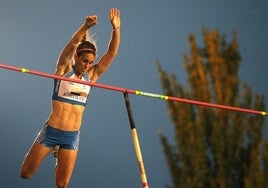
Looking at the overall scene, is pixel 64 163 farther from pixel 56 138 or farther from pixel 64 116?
pixel 64 116

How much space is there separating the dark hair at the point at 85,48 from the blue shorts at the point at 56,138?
0.52m

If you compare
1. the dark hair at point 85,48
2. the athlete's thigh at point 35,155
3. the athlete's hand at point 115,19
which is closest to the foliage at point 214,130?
the athlete's hand at point 115,19

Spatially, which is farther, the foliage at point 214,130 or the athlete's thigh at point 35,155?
the foliage at point 214,130

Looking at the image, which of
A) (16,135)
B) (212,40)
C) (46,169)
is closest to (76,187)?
(46,169)

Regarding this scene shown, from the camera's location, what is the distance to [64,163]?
88.0 inches

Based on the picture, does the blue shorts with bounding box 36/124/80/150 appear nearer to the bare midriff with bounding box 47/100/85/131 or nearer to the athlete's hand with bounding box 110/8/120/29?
the bare midriff with bounding box 47/100/85/131

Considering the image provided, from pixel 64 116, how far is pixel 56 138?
0.48 ft

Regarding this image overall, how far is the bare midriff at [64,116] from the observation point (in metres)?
2.19

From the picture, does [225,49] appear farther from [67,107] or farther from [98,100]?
[67,107]

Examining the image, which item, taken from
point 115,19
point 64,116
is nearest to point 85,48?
point 115,19

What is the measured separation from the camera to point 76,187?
11.3 feet

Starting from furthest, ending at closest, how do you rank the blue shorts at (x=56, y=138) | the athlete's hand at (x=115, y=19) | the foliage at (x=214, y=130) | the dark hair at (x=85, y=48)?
the foliage at (x=214, y=130) → the athlete's hand at (x=115, y=19) → the dark hair at (x=85, y=48) → the blue shorts at (x=56, y=138)

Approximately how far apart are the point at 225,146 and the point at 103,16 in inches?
65.6

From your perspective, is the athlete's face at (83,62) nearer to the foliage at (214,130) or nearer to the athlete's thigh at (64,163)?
the athlete's thigh at (64,163)
